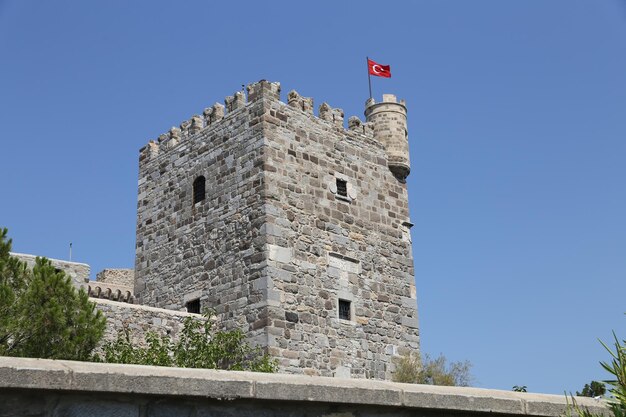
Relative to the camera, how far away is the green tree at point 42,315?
1087 centimetres

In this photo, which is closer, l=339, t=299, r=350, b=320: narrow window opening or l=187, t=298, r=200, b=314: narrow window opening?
l=339, t=299, r=350, b=320: narrow window opening

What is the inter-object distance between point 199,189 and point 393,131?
17.5 ft

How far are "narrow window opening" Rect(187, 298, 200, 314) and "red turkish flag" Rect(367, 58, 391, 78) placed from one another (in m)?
7.87

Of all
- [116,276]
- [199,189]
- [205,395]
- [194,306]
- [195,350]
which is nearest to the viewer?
[205,395]

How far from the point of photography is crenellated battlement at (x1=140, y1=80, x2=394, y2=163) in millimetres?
18141

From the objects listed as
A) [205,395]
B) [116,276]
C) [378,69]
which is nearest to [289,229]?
[378,69]

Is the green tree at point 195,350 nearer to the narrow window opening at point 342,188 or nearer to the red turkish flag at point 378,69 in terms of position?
the narrow window opening at point 342,188

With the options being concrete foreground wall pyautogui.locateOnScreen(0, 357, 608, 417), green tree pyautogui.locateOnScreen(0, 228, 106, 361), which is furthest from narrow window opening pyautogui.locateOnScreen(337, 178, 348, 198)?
concrete foreground wall pyautogui.locateOnScreen(0, 357, 608, 417)

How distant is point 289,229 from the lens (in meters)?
17.2

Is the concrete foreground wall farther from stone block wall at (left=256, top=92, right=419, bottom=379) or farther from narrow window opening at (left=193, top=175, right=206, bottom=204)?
narrow window opening at (left=193, top=175, right=206, bottom=204)

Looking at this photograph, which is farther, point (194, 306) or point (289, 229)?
point (194, 306)

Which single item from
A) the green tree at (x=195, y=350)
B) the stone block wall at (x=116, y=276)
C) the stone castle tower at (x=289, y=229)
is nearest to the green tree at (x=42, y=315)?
the green tree at (x=195, y=350)

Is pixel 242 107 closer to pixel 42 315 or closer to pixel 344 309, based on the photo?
pixel 344 309

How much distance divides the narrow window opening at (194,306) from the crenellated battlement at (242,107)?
4263mm
